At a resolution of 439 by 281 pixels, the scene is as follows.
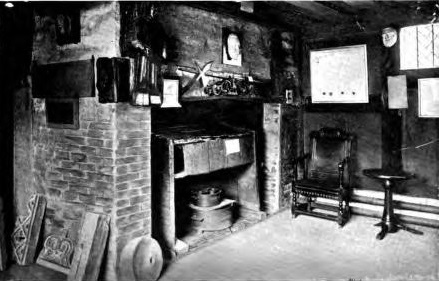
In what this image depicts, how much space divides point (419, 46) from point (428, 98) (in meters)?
0.72

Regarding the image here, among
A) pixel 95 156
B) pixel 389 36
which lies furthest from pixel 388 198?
pixel 95 156

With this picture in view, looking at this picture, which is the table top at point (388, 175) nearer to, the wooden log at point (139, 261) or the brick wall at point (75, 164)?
the wooden log at point (139, 261)

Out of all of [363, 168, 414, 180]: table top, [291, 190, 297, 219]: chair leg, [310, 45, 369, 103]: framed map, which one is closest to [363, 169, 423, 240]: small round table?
[363, 168, 414, 180]: table top

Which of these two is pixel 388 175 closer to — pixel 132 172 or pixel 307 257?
pixel 307 257

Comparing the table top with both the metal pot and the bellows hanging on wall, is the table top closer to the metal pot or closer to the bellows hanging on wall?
the bellows hanging on wall

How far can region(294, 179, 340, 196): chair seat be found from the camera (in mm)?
4867

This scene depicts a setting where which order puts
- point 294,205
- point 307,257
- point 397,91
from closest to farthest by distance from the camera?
point 307,257 → point 397,91 → point 294,205

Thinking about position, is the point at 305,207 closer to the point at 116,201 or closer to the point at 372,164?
the point at 372,164

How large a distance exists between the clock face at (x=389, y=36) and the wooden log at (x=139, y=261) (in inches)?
165

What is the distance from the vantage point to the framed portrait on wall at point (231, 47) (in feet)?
15.5

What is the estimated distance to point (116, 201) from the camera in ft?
11.0

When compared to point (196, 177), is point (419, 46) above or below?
above

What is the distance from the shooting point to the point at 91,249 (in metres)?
3.32

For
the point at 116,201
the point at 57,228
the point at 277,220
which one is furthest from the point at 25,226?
the point at 277,220
